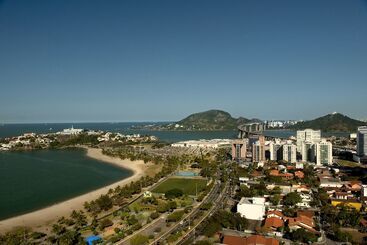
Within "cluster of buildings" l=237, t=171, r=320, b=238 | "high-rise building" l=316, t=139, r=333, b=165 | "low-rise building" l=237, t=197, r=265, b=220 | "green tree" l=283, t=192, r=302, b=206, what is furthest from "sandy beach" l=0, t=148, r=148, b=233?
"high-rise building" l=316, t=139, r=333, b=165

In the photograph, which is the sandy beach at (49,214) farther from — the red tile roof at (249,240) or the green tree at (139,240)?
the red tile roof at (249,240)

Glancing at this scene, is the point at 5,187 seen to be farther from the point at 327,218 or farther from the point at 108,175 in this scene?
the point at 327,218

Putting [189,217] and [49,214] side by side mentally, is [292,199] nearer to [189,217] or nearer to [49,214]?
[189,217]

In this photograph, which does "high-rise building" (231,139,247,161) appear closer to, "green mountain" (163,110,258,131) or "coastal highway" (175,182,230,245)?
"coastal highway" (175,182,230,245)

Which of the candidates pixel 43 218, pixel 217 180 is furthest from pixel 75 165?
pixel 43 218

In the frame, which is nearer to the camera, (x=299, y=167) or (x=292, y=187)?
(x=292, y=187)
